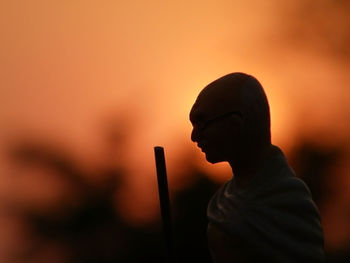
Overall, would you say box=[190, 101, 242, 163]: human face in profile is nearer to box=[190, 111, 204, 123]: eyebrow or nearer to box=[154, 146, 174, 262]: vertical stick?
box=[190, 111, 204, 123]: eyebrow

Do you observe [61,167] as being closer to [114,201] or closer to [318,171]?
[114,201]

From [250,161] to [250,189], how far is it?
0.44 feet

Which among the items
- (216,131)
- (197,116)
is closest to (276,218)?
(216,131)

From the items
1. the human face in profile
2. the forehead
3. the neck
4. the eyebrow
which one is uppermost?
the forehead

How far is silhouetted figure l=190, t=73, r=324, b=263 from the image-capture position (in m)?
2.81

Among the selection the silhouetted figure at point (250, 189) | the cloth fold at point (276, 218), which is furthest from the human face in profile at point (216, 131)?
the cloth fold at point (276, 218)

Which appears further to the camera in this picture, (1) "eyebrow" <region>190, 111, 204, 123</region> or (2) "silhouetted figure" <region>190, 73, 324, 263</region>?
(1) "eyebrow" <region>190, 111, 204, 123</region>

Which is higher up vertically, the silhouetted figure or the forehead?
the forehead

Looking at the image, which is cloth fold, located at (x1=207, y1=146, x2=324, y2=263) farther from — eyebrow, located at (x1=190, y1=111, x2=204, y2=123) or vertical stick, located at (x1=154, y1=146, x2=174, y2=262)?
eyebrow, located at (x1=190, y1=111, x2=204, y2=123)

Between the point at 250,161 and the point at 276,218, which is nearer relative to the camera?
the point at 276,218

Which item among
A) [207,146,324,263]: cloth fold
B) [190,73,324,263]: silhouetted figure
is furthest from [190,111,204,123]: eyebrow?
[207,146,324,263]: cloth fold

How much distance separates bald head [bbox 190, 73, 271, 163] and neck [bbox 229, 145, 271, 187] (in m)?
0.03

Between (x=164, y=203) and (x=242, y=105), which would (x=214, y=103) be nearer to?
(x=242, y=105)

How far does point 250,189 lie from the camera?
2.95m
